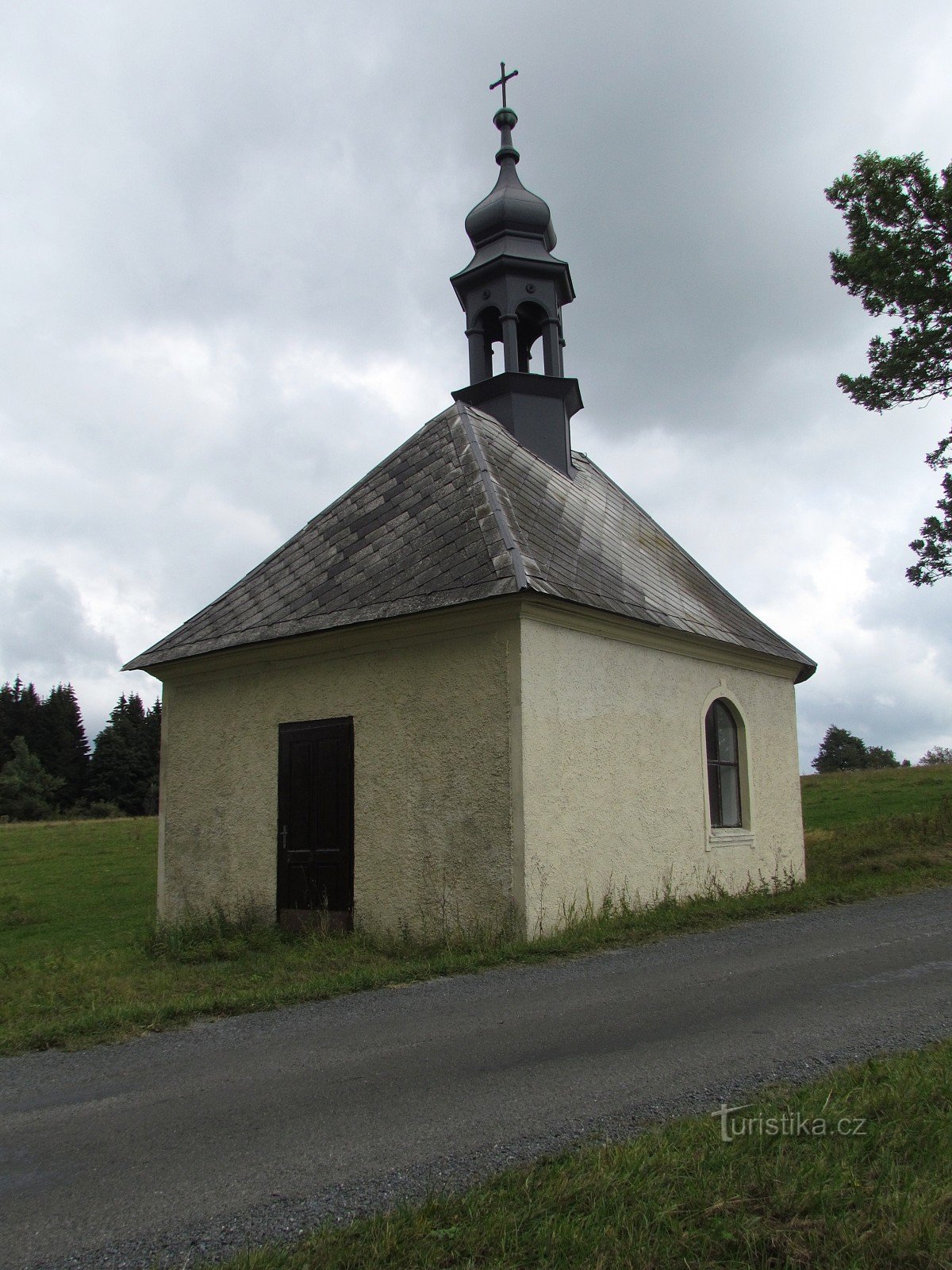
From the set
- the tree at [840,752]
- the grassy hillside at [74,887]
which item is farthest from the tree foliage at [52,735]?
the tree at [840,752]

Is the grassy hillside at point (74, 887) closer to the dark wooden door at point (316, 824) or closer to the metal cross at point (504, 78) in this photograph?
the dark wooden door at point (316, 824)

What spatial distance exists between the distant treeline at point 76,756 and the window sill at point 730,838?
61.9 meters

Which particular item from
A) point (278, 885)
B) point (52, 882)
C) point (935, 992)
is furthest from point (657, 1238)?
A: point (52, 882)

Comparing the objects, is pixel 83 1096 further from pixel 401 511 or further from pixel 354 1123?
pixel 401 511

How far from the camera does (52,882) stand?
19.5m

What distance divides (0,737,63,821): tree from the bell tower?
57.6m

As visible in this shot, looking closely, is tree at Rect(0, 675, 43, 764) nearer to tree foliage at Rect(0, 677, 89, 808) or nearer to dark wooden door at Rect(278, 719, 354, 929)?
tree foliage at Rect(0, 677, 89, 808)

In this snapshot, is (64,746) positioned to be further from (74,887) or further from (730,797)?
(730,797)

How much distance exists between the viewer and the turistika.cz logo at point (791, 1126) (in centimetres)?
362

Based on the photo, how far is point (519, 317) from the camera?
48.1 feet

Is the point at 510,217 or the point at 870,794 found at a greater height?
the point at 510,217

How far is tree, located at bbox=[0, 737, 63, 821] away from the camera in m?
63.0

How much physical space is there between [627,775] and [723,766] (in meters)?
2.60

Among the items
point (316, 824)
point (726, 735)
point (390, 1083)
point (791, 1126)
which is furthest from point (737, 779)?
point (791, 1126)
